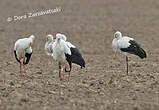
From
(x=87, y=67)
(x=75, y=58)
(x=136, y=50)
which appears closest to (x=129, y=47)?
(x=136, y=50)

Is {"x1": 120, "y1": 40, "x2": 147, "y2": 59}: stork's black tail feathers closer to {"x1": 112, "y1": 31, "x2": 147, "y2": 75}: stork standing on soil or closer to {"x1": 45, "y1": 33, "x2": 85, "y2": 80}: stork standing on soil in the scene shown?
{"x1": 112, "y1": 31, "x2": 147, "y2": 75}: stork standing on soil

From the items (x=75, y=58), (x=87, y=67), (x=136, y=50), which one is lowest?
(x=87, y=67)

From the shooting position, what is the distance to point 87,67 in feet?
41.8

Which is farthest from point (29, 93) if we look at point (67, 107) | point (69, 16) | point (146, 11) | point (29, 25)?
point (146, 11)

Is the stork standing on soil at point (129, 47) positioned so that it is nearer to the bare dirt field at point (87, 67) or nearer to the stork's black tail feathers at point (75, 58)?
the bare dirt field at point (87, 67)

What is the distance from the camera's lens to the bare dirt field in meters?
7.70

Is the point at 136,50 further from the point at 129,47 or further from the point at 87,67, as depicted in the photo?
the point at 87,67

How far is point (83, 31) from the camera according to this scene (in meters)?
23.0

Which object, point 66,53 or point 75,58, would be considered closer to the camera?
point 75,58

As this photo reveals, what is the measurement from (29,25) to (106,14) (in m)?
6.96

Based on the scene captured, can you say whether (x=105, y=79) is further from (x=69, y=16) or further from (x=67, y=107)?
(x=69, y=16)

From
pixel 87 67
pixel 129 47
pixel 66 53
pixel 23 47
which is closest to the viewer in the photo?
pixel 66 53

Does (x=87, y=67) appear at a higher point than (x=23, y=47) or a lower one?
lower

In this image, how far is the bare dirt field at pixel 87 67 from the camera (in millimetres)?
7695
